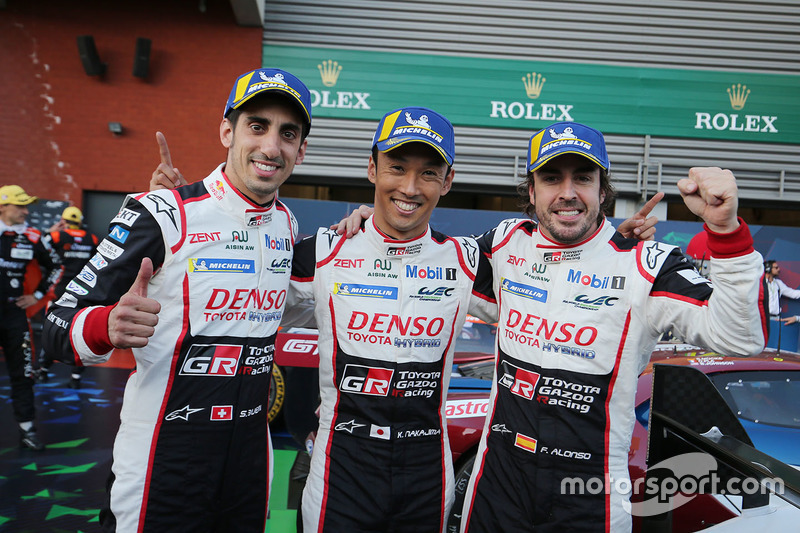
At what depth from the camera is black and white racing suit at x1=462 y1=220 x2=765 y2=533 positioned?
5.84 feet

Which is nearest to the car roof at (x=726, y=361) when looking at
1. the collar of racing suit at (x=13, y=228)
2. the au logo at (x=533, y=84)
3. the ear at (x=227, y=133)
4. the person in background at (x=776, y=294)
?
the ear at (x=227, y=133)

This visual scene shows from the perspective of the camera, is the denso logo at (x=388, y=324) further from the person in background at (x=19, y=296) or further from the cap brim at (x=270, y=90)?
the person in background at (x=19, y=296)

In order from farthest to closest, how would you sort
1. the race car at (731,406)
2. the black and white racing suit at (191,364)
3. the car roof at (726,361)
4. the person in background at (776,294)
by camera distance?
the person in background at (776,294) → the car roof at (726,361) → the race car at (731,406) → the black and white racing suit at (191,364)

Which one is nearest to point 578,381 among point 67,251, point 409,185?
point 409,185

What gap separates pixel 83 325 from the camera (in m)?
1.40

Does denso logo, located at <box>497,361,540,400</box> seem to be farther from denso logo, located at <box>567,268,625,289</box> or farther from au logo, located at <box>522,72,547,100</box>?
au logo, located at <box>522,72,547,100</box>

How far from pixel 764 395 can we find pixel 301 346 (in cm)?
315

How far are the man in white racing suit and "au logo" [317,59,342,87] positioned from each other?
7692mm

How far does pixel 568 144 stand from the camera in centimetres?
188

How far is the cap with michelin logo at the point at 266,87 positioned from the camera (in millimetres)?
1821

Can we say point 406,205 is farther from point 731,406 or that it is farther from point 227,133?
point 731,406

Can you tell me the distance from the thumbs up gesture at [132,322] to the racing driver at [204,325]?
0.51 feet

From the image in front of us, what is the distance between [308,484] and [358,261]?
0.82 meters

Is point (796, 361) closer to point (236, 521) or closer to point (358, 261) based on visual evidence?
point (358, 261)
